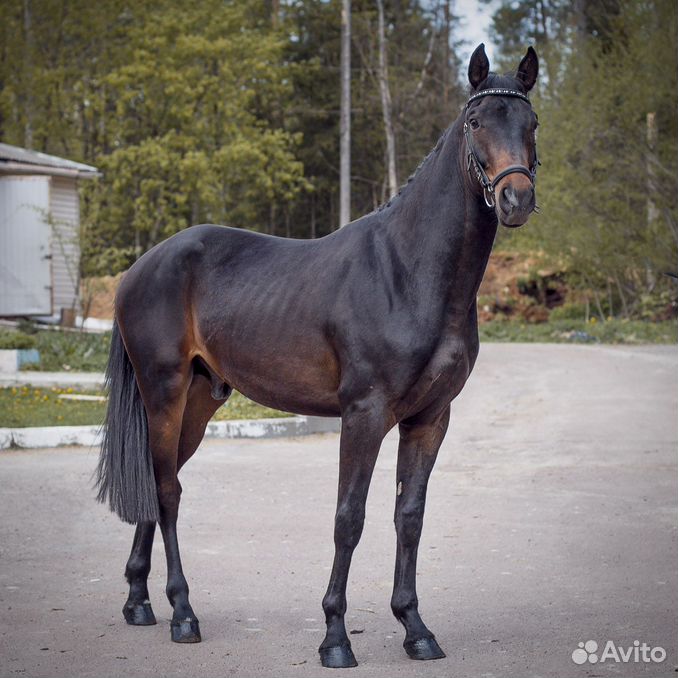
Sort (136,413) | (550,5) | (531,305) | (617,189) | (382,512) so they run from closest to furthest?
(136,413) < (382,512) < (617,189) < (531,305) < (550,5)

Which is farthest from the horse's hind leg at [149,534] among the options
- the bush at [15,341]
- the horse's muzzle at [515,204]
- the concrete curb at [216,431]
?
the bush at [15,341]

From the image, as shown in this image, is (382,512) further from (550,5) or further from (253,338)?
(550,5)

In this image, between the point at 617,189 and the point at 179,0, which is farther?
the point at 179,0

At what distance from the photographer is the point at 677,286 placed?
23422mm

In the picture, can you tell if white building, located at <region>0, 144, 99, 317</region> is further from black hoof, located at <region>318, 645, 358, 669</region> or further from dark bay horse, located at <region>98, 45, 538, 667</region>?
black hoof, located at <region>318, 645, 358, 669</region>

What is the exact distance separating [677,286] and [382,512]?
18030 millimetres

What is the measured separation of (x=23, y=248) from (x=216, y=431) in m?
13.0

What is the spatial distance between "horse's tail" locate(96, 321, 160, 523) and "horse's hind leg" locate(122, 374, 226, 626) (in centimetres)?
16

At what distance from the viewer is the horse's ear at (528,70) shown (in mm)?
4090

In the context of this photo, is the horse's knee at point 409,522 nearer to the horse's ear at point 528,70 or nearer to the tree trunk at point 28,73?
the horse's ear at point 528,70

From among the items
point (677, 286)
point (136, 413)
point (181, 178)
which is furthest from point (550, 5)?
point (136, 413)

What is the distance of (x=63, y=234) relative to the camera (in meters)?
23.0

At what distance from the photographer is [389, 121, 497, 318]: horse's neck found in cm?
419

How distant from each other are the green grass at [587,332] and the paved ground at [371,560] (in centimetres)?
1121
